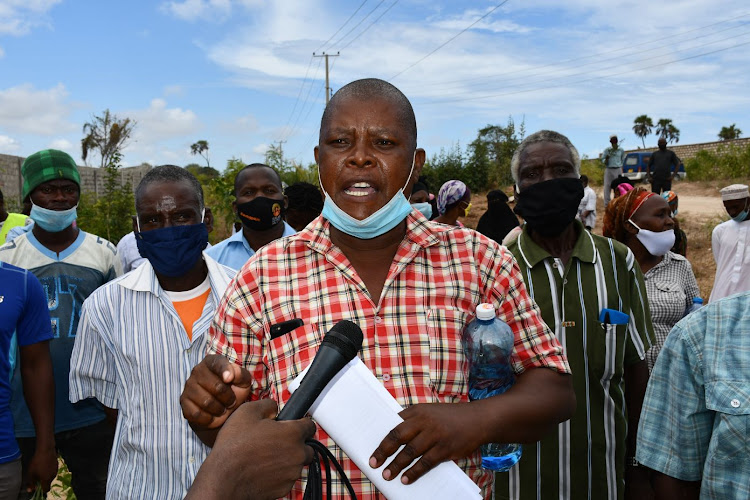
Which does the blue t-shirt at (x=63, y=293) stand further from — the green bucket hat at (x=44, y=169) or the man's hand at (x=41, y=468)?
the green bucket hat at (x=44, y=169)

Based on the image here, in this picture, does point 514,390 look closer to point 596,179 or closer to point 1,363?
point 1,363

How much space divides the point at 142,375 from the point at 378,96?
1679 millimetres

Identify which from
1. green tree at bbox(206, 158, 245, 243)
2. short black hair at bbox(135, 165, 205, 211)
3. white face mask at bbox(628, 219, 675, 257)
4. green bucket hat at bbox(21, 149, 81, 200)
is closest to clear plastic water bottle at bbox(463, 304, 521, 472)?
short black hair at bbox(135, 165, 205, 211)

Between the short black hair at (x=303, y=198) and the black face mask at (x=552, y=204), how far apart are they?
3411mm

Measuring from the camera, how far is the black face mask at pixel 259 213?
436 cm

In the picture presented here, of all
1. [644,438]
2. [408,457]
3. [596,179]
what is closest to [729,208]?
[644,438]

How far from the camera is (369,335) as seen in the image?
1681 mm

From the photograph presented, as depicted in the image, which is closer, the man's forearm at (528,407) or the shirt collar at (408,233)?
the man's forearm at (528,407)

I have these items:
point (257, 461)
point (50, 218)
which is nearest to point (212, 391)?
point (257, 461)

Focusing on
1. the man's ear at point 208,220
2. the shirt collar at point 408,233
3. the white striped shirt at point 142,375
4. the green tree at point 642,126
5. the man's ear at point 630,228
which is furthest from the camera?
the green tree at point 642,126

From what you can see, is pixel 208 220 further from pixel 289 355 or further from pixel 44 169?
pixel 289 355

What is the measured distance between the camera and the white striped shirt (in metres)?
2.49

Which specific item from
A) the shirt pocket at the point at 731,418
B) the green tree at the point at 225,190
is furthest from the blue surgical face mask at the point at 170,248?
the green tree at the point at 225,190

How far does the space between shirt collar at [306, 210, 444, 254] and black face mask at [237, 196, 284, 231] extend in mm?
2527
